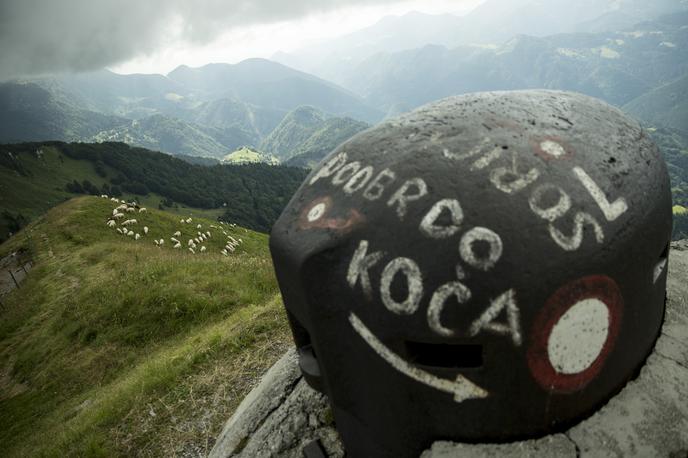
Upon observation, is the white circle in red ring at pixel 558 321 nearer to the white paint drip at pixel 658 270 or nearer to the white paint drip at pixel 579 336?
the white paint drip at pixel 579 336

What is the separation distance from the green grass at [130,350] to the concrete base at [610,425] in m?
1.54

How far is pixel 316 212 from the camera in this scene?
3020 mm

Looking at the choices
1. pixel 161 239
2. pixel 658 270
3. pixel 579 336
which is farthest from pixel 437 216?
pixel 161 239

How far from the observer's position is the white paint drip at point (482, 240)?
241cm

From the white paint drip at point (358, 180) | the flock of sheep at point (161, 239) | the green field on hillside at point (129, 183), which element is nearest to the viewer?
the white paint drip at point (358, 180)

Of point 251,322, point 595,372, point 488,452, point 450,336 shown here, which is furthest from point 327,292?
point 251,322

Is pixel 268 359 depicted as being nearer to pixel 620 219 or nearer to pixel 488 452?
pixel 488 452

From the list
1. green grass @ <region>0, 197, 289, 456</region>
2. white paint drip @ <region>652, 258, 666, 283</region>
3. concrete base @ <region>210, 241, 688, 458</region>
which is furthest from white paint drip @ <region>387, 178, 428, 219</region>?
green grass @ <region>0, 197, 289, 456</region>

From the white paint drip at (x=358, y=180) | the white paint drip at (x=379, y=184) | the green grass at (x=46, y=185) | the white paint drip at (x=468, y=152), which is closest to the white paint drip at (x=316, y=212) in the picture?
the white paint drip at (x=358, y=180)

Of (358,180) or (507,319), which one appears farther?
(358,180)

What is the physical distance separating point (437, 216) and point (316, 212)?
896mm

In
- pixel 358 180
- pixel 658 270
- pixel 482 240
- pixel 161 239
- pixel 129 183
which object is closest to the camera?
pixel 482 240

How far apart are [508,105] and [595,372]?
1993mm

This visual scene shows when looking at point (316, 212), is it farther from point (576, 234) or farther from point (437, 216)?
point (576, 234)
